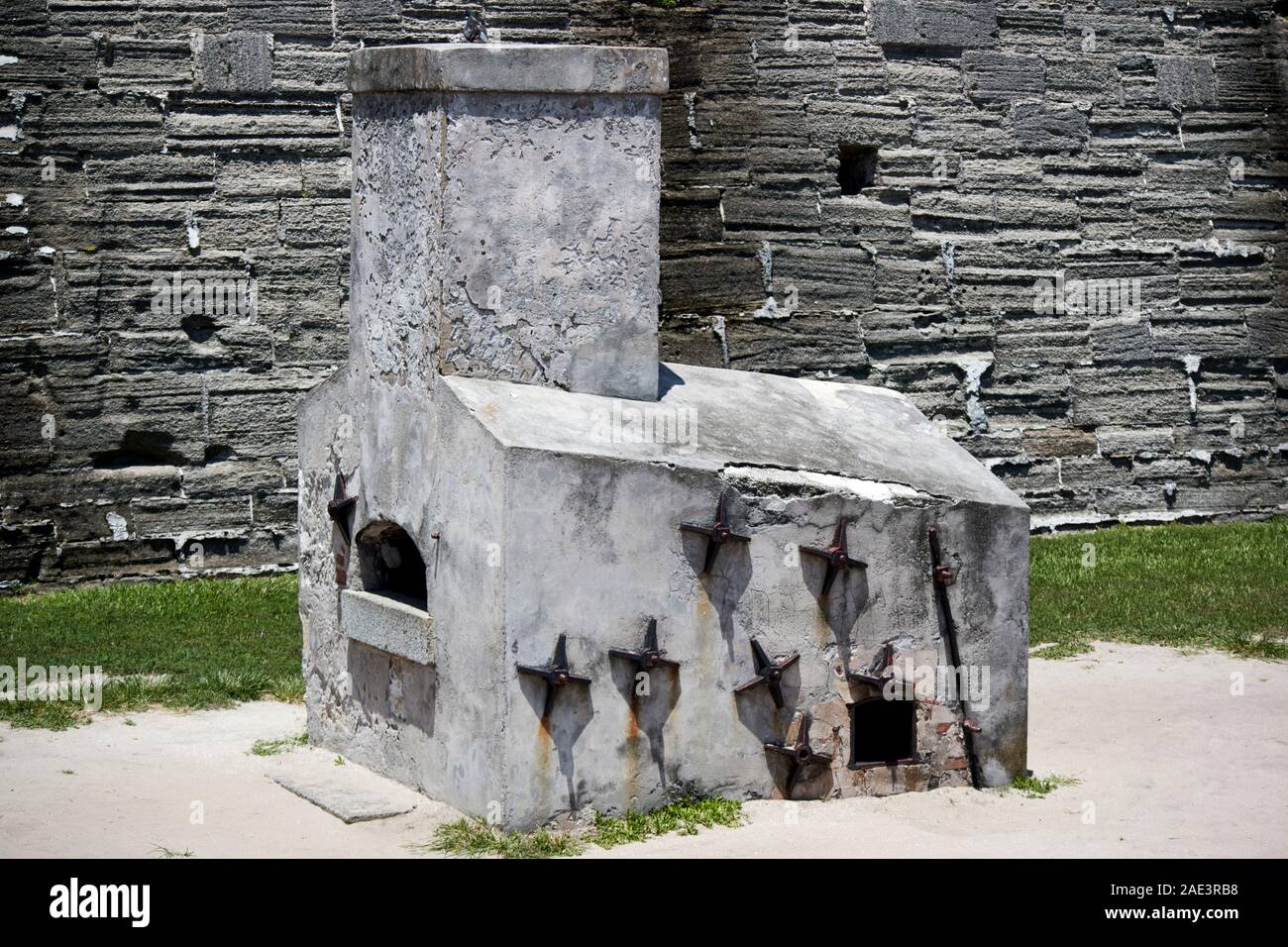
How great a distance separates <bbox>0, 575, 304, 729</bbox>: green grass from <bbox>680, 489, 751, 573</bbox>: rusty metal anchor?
3394 millimetres

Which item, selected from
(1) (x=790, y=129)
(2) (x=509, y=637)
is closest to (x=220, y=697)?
(2) (x=509, y=637)

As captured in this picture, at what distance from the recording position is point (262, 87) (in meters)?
13.4

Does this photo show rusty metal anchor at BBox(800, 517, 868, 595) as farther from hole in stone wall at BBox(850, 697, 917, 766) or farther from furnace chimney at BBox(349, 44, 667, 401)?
furnace chimney at BBox(349, 44, 667, 401)

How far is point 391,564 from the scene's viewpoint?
9.10 metres

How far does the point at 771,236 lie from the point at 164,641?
5.47 metres

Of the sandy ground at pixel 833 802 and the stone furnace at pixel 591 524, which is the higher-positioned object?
the stone furnace at pixel 591 524

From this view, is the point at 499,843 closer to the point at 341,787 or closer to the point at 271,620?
the point at 341,787

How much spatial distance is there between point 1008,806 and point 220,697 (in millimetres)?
4302

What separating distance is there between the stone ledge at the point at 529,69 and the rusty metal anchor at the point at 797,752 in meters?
2.80

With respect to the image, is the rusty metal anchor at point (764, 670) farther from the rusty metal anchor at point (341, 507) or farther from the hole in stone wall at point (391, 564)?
the rusty metal anchor at point (341, 507)

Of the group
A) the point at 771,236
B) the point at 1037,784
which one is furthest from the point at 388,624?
the point at 771,236

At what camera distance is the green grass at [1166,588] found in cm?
1187

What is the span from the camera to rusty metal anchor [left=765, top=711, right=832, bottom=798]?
8.26 m

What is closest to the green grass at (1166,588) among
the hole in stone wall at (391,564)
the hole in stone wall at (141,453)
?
the hole in stone wall at (391,564)
